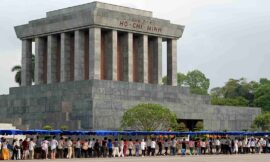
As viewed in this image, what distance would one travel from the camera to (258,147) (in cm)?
5009

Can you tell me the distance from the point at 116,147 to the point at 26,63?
30.8 m

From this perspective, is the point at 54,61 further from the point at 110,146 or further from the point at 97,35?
the point at 110,146

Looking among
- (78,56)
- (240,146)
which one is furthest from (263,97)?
(240,146)

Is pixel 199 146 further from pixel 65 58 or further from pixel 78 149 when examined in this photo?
pixel 65 58

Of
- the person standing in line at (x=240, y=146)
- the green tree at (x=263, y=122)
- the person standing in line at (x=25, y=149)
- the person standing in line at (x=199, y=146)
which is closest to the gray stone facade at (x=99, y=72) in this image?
the green tree at (x=263, y=122)

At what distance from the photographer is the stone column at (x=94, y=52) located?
62.8m

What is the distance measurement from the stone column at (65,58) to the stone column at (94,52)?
420cm

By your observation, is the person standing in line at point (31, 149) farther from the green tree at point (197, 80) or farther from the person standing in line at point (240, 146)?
the green tree at point (197, 80)

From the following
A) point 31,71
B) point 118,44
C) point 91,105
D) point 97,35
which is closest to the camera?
point 91,105

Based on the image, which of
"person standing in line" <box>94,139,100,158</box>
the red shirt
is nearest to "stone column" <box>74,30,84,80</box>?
"person standing in line" <box>94,139,100,158</box>

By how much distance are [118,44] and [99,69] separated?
566 cm

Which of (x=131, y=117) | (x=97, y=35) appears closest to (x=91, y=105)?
(x=131, y=117)

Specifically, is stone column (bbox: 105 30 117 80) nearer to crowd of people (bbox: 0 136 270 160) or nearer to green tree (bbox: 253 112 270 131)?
green tree (bbox: 253 112 270 131)

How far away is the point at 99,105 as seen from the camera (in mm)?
55969
